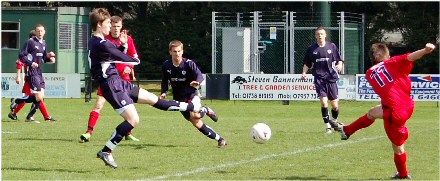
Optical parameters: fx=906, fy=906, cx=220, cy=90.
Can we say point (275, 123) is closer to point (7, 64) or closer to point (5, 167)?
point (5, 167)

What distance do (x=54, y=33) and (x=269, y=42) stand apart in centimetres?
1124

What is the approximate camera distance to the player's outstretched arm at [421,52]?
9.41m

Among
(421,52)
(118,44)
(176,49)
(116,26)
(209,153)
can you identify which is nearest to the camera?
(421,52)

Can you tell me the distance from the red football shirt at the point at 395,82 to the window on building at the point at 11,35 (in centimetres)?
3084

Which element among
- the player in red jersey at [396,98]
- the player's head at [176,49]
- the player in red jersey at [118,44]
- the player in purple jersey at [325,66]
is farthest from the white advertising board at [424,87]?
the player in red jersey at [396,98]

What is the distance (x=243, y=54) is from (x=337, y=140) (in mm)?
18180

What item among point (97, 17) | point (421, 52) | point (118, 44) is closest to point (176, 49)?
point (118, 44)

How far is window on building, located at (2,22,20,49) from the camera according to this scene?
3913 centimetres

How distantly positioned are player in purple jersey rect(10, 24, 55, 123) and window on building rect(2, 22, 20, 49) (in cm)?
2041

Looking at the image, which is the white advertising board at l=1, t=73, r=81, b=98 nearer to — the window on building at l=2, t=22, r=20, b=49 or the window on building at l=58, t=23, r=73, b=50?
the window on building at l=58, t=23, r=73, b=50

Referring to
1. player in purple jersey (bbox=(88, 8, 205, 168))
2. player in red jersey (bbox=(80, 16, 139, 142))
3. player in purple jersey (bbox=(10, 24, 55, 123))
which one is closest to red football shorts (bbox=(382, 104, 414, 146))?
player in purple jersey (bbox=(88, 8, 205, 168))

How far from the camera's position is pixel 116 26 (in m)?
13.5

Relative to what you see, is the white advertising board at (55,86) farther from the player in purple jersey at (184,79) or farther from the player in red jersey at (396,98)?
the player in red jersey at (396,98)

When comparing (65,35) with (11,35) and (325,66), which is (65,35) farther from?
(325,66)
